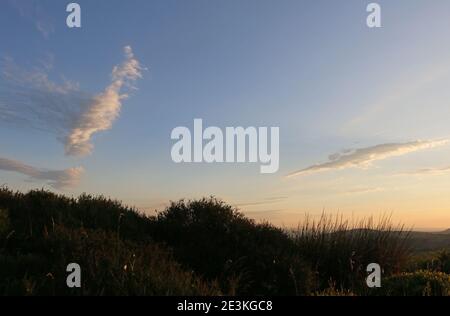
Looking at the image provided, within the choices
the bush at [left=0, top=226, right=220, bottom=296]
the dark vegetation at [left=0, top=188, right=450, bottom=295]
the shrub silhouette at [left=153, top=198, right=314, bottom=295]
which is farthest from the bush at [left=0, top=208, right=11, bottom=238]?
the shrub silhouette at [left=153, top=198, right=314, bottom=295]

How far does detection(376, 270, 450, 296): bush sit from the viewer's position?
36.8 feet

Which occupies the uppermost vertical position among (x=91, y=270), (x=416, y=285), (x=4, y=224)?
(x=4, y=224)

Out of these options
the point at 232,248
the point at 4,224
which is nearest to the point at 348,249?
the point at 232,248

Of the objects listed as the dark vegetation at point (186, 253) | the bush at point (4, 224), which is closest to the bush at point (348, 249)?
the dark vegetation at point (186, 253)

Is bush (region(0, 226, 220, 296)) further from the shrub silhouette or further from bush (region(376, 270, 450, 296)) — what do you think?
bush (region(376, 270, 450, 296))

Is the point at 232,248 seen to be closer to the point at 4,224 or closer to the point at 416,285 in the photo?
the point at 416,285

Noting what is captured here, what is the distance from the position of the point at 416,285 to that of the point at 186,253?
534cm

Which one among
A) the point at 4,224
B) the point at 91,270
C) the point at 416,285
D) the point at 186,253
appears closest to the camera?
the point at 91,270

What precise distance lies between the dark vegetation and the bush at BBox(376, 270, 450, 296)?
0.9 inches

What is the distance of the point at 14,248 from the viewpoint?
11.3 m

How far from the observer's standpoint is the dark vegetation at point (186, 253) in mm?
9328

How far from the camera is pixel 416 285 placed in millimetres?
11531
